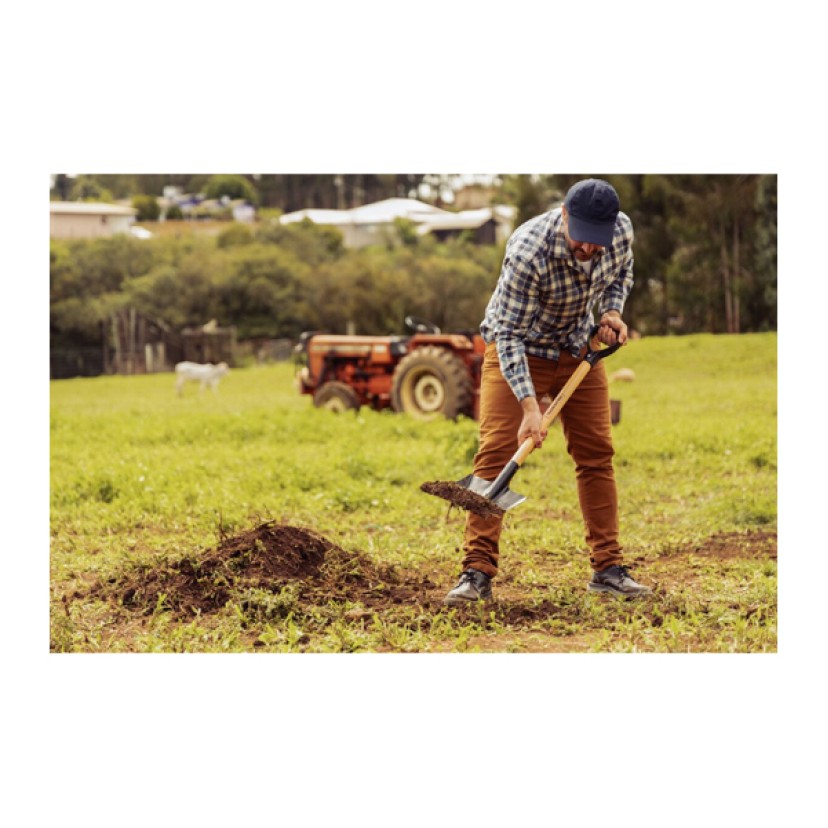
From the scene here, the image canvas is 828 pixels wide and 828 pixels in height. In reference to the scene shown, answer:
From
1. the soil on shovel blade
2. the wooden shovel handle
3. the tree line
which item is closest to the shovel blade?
the wooden shovel handle

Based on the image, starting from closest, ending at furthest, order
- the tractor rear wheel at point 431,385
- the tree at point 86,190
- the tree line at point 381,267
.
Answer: the tractor rear wheel at point 431,385, the tree at point 86,190, the tree line at point 381,267

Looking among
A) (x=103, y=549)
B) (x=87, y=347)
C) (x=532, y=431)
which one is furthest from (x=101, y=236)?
(x=532, y=431)

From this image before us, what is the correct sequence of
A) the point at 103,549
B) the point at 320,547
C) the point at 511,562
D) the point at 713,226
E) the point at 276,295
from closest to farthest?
Answer: the point at 320,547 < the point at 511,562 < the point at 103,549 < the point at 713,226 < the point at 276,295

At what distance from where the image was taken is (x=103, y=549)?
572cm

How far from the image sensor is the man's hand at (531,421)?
4113 mm

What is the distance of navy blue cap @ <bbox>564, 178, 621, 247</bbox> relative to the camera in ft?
13.0

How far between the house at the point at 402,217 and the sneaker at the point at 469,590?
1042 centimetres

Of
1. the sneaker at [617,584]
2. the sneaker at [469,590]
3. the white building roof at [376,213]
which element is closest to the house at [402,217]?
the white building roof at [376,213]

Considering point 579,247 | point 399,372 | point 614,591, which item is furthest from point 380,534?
point 399,372

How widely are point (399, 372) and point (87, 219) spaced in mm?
6218

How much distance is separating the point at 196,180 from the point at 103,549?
10342 millimetres

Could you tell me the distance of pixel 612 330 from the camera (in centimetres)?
434

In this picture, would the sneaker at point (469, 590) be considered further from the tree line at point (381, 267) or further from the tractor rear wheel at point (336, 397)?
the tree line at point (381, 267)

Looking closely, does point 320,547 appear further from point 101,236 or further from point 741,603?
point 101,236
